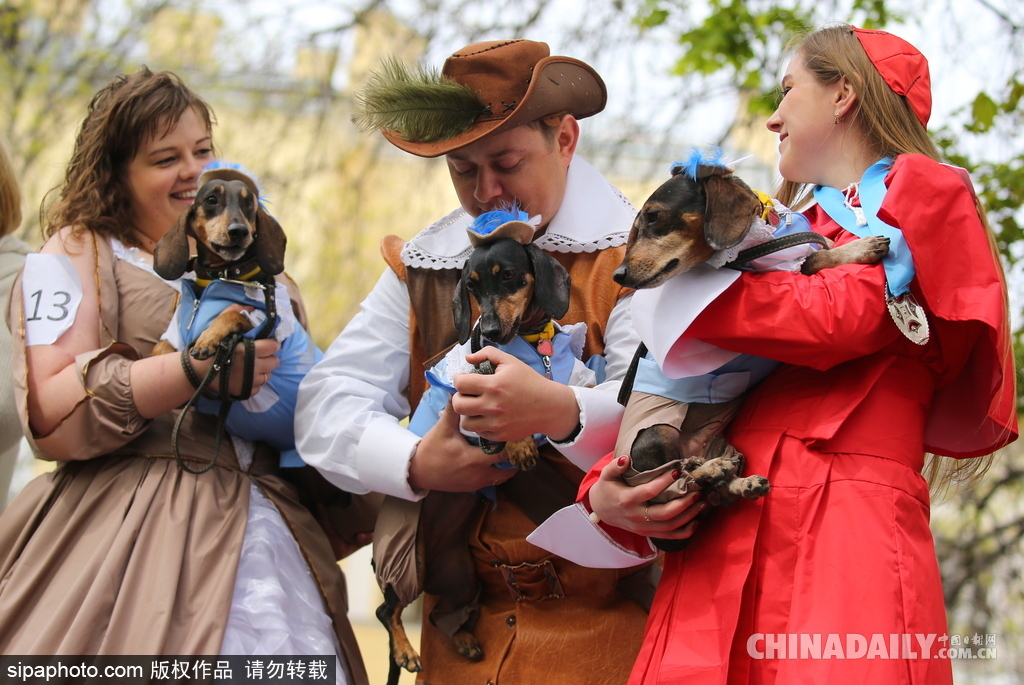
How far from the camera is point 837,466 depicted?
6.46ft

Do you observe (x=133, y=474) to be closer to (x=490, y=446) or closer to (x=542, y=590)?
(x=490, y=446)

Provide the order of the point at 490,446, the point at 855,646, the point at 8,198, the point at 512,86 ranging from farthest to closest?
the point at 8,198 < the point at 512,86 < the point at 490,446 < the point at 855,646

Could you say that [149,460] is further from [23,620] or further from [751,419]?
[751,419]

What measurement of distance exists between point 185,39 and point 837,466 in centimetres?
795

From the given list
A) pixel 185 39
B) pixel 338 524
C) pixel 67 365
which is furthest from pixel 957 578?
pixel 185 39

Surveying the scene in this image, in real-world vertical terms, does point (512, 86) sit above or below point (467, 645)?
above

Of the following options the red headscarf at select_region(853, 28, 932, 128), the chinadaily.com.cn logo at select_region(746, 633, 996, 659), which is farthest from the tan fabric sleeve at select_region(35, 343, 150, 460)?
the red headscarf at select_region(853, 28, 932, 128)

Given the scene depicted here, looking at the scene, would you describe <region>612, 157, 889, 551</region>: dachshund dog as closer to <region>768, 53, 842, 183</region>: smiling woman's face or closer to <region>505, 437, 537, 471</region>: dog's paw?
<region>768, 53, 842, 183</region>: smiling woman's face

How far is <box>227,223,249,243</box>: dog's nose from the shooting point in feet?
9.12

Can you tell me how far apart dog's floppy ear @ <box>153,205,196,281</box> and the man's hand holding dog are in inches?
41.0

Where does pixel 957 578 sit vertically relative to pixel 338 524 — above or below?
below

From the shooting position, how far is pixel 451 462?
2.54 meters

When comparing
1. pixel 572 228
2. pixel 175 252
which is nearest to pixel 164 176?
pixel 175 252

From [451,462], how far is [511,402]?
336 mm
